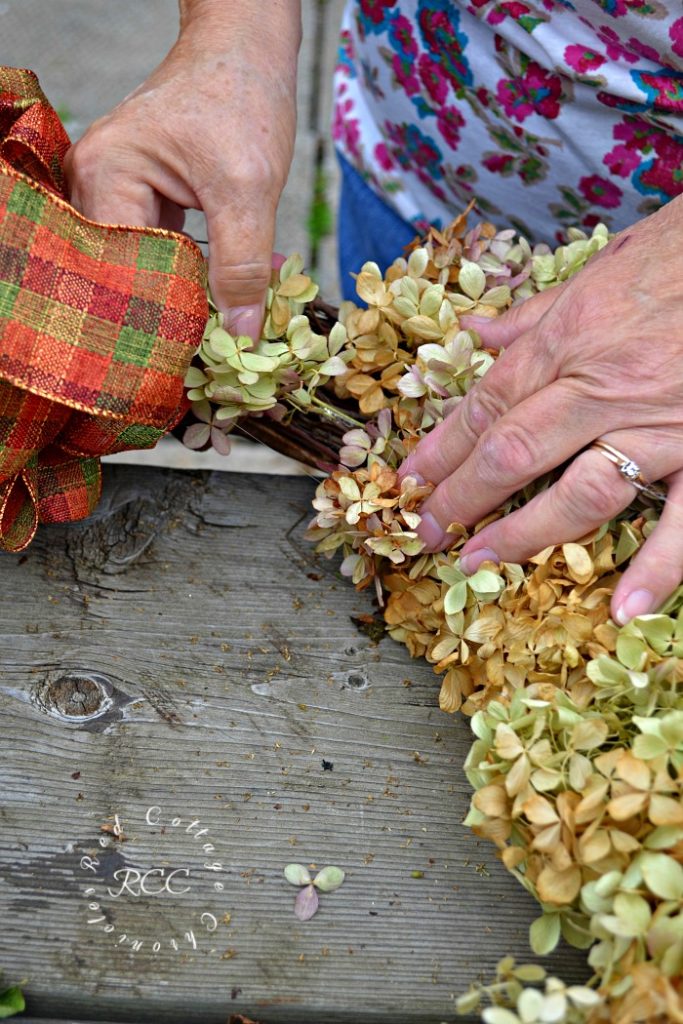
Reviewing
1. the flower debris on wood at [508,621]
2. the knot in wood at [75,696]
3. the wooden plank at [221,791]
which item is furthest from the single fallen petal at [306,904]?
the knot in wood at [75,696]

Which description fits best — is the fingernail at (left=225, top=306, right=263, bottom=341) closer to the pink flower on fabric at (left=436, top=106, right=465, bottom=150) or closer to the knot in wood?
the knot in wood

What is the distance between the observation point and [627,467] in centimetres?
87

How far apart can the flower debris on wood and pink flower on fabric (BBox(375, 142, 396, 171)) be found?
20.3 inches

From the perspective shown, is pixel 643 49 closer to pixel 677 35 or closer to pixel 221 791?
pixel 677 35

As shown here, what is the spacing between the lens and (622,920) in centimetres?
68

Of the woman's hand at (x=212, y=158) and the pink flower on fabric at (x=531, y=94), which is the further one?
the pink flower on fabric at (x=531, y=94)

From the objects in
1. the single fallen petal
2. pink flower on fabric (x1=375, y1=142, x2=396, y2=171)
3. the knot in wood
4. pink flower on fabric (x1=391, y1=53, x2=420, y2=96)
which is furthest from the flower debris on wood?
pink flower on fabric (x1=375, y1=142, x2=396, y2=171)

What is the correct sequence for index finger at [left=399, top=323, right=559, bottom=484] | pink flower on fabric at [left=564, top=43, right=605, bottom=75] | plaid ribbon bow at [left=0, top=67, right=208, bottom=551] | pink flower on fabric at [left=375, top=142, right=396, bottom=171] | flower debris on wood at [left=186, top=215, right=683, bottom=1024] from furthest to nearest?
pink flower on fabric at [left=375, top=142, right=396, bottom=171] → pink flower on fabric at [left=564, top=43, right=605, bottom=75] → index finger at [left=399, top=323, right=559, bottom=484] → plaid ribbon bow at [left=0, top=67, right=208, bottom=551] → flower debris on wood at [left=186, top=215, right=683, bottom=1024]

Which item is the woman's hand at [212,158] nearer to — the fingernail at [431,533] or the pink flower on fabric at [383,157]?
the fingernail at [431,533]

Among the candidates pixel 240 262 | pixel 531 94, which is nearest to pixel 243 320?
pixel 240 262

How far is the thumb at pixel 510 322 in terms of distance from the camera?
39.8 inches

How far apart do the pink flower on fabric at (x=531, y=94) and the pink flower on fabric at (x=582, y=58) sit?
5 centimetres

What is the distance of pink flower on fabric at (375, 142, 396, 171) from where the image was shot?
158 centimetres

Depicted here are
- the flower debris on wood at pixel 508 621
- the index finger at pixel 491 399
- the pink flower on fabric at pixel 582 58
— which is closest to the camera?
the flower debris on wood at pixel 508 621
